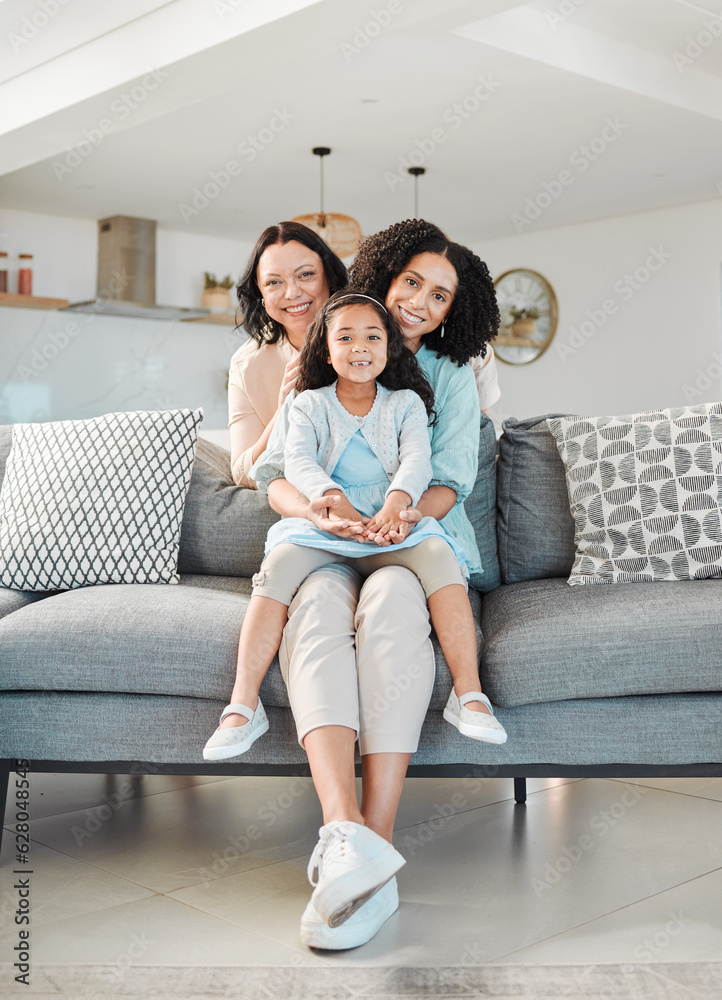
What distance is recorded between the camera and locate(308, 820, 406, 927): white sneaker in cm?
138

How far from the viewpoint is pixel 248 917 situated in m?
1.55

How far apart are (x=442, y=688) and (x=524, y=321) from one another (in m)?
5.83

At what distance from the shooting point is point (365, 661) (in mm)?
1616

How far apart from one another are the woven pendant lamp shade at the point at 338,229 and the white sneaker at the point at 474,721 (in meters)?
3.89

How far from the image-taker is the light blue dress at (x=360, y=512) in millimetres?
1797

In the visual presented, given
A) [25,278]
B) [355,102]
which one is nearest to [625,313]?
[355,102]

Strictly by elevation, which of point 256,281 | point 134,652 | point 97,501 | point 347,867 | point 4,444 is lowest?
point 347,867

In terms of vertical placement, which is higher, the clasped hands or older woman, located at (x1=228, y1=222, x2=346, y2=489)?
older woman, located at (x1=228, y1=222, x2=346, y2=489)

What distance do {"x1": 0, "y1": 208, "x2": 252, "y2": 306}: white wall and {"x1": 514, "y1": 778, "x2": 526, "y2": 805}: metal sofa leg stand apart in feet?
17.4

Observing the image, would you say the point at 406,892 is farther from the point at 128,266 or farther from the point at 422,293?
the point at 128,266

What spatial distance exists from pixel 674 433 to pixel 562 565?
15.5 inches

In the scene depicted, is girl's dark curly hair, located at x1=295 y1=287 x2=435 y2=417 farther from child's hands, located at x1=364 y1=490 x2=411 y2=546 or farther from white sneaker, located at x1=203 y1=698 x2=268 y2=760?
white sneaker, located at x1=203 y1=698 x2=268 y2=760

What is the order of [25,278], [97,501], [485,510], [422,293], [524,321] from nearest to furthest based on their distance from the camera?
[422,293]
[97,501]
[485,510]
[25,278]
[524,321]

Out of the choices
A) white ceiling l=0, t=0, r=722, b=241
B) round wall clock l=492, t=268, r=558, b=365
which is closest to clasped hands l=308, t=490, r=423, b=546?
white ceiling l=0, t=0, r=722, b=241
